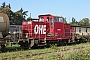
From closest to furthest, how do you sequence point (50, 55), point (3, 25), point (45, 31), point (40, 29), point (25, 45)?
point (50, 55) → point (3, 25) → point (25, 45) → point (40, 29) → point (45, 31)

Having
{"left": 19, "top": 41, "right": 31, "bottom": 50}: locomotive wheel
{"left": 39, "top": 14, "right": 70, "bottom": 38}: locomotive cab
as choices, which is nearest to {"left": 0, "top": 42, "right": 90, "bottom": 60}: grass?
{"left": 19, "top": 41, "right": 31, "bottom": 50}: locomotive wheel

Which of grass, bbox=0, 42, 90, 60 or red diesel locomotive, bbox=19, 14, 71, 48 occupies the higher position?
red diesel locomotive, bbox=19, 14, 71, 48

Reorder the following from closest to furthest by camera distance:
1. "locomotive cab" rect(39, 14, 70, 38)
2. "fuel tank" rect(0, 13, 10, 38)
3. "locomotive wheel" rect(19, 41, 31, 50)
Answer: "fuel tank" rect(0, 13, 10, 38), "locomotive wheel" rect(19, 41, 31, 50), "locomotive cab" rect(39, 14, 70, 38)

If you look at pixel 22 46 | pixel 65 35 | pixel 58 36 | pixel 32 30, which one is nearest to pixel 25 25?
pixel 32 30

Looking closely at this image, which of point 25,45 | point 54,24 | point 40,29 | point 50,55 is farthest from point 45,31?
point 50,55

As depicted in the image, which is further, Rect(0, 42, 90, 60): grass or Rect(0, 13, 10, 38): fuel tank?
Rect(0, 13, 10, 38): fuel tank

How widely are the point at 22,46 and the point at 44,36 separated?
8.52ft

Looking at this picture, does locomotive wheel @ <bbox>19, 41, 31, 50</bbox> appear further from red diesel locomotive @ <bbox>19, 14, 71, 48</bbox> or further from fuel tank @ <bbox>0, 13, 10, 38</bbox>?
fuel tank @ <bbox>0, 13, 10, 38</bbox>

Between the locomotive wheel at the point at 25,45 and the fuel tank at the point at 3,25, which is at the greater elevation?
the fuel tank at the point at 3,25

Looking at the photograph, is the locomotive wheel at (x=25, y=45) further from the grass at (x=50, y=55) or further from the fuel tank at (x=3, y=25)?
the grass at (x=50, y=55)

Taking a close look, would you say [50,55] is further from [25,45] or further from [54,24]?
[54,24]

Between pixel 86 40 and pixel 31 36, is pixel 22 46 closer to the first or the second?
pixel 31 36

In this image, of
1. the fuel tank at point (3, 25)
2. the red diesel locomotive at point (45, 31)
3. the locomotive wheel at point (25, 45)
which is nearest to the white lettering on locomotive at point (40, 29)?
the red diesel locomotive at point (45, 31)

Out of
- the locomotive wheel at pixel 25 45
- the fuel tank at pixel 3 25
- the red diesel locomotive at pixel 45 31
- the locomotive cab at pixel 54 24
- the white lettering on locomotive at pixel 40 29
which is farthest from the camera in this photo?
the locomotive cab at pixel 54 24
